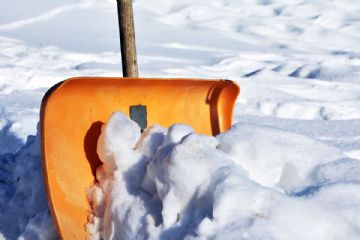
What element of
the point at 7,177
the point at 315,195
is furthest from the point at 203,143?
the point at 7,177

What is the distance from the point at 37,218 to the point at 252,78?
493 cm

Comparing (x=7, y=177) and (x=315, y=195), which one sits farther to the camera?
(x=7, y=177)

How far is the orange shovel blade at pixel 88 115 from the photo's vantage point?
2.56 meters

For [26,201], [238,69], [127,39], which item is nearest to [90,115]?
[26,201]

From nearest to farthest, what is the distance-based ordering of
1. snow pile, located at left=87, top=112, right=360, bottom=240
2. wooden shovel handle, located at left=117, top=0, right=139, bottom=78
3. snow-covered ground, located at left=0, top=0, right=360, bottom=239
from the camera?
snow pile, located at left=87, top=112, right=360, bottom=240
snow-covered ground, located at left=0, top=0, right=360, bottom=239
wooden shovel handle, located at left=117, top=0, right=139, bottom=78

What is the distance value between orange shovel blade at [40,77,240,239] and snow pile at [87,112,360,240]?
9 centimetres

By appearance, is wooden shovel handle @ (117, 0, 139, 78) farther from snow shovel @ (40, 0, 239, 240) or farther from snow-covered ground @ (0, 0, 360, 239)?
snow-covered ground @ (0, 0, 360, 239)

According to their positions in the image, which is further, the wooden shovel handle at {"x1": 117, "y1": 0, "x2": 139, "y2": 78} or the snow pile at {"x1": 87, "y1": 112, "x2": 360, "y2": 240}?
the wooden shovel handle at {"x1": 117, "y1": 0, "x2": 139, "y2": 78}

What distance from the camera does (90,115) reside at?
283 centimetres

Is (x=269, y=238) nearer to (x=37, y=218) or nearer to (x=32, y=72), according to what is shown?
(x=37, y=218)

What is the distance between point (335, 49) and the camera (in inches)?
367

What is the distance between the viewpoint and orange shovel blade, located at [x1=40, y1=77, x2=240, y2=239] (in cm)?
256

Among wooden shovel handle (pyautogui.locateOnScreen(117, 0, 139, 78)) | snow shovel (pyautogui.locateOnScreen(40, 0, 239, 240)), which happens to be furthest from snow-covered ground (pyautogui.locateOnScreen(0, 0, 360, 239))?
wooden shovel handle (pyautogui.locateOnScreen(117, 0, 139, 78))

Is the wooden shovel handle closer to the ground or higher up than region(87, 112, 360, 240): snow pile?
higher up
